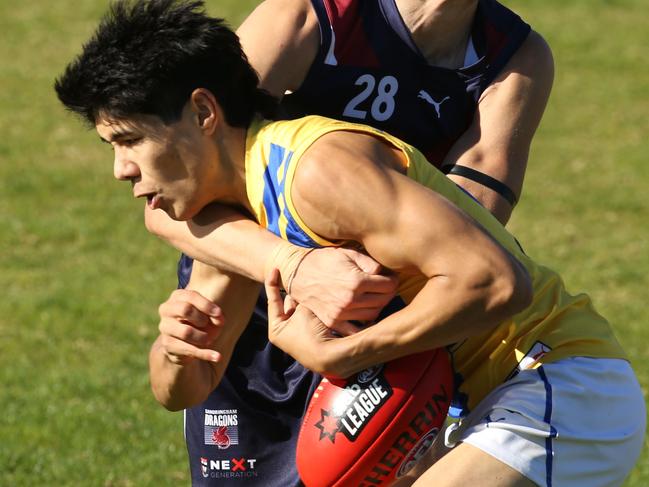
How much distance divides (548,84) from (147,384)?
3519 mm

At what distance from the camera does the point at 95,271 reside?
9.29 m

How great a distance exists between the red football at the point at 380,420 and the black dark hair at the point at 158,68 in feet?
2.84

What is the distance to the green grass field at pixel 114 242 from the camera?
664 centimetres

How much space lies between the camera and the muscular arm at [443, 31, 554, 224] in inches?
175

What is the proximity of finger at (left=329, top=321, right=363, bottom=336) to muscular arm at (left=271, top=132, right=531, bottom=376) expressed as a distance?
0.06 meters

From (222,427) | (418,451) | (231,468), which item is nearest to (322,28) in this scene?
(418,451)

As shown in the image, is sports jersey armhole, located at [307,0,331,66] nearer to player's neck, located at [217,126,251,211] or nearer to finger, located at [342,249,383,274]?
player's neck, located at [217,126,251,211]

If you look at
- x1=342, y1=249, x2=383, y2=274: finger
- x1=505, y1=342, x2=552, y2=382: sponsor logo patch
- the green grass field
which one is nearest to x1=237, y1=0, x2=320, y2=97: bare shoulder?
x1=342, y1=249, x2=383, y2=274: finger

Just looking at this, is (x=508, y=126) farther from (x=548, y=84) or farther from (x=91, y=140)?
(x=91, y=140)

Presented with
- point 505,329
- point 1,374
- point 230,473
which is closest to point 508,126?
point 505,329

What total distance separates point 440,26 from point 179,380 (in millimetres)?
1472

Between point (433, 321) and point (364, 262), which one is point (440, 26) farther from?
point (433, 321)

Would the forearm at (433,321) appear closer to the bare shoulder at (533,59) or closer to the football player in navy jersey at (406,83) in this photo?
the football player in navy jersey at (406,83)

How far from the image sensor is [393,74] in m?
4.46
